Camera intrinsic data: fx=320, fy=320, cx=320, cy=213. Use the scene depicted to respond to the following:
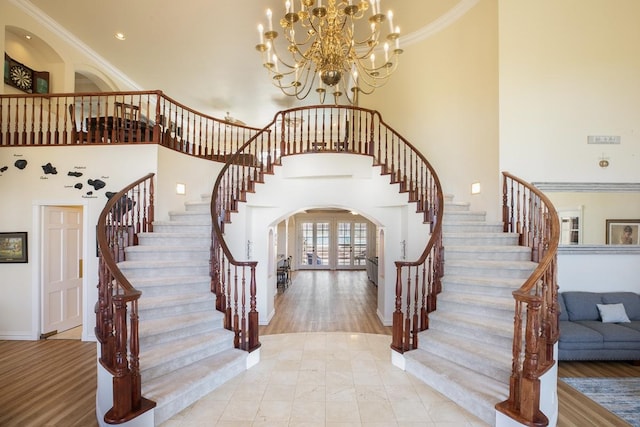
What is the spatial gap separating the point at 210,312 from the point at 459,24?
6.22 m

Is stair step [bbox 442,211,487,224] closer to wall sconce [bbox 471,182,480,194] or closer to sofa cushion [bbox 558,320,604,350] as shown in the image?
wall sconce [bbox 471,182,480,194]

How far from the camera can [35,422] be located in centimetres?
278

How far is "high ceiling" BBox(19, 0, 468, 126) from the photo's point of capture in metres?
5.41

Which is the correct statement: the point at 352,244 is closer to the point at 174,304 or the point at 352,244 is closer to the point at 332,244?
the point at 332,244

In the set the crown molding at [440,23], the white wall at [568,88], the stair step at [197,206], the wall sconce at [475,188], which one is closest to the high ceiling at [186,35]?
the crown molding at [440,23]

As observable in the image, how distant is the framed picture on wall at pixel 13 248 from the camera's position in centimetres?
495

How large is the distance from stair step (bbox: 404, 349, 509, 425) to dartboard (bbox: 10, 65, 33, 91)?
7803mm

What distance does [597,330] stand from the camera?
404 cm

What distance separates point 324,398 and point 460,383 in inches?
49.9

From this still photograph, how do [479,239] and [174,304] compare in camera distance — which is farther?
[479,239]

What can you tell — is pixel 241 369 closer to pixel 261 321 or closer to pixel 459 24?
pixel 261 321

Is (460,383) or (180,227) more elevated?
(180,227)

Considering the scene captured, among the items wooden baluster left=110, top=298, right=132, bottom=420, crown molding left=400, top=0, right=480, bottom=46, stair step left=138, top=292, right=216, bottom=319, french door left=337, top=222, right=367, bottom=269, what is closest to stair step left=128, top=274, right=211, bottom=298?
stair step left=138, top=292, right=216, bottom=319

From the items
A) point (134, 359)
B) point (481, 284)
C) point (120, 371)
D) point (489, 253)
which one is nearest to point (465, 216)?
point (489, 253)
